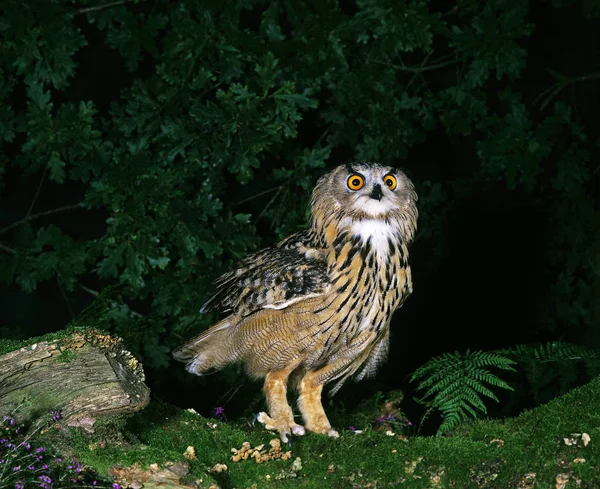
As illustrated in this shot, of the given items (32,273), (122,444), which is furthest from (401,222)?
(32,273)

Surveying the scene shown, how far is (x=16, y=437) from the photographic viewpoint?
7.52 ft

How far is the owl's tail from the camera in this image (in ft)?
9.93

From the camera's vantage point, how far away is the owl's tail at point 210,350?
3.03m

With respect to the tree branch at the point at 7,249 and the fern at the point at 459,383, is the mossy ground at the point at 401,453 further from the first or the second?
the tree branch at the point at 7,249

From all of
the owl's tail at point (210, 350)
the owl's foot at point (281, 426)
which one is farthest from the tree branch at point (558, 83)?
the owl's foot at point (281, 426)

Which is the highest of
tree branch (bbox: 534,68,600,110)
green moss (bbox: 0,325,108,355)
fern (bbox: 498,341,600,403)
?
tree branch (bbox: 534,68,600,110)

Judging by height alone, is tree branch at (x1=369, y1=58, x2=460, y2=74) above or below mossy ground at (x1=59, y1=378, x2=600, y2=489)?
above

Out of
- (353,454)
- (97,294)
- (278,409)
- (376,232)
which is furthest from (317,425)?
(97,294)

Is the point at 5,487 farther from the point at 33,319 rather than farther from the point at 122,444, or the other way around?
the point at 33,319

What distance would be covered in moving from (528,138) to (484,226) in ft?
1.70

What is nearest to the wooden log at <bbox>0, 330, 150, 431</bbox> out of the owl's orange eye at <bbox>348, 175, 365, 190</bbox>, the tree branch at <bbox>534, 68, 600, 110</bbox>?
the owl's orange eye at <bbox>348, 175, 365, 190</bbox>

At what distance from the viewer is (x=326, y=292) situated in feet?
9.16

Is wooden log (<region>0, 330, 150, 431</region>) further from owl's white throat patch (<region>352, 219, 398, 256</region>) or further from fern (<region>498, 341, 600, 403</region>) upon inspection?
fern (<region>498, 341, 600, 403</region>)

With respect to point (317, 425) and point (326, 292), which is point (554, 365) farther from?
point (326, 292)
